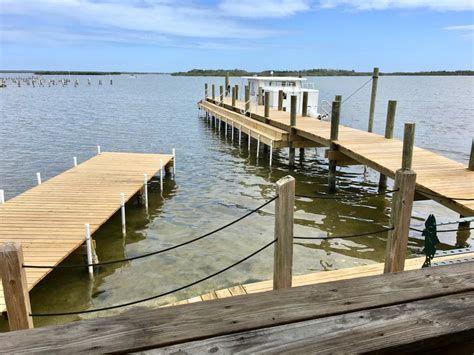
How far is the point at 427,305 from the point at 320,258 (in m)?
7.16

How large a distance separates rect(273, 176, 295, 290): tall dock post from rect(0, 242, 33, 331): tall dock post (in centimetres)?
214

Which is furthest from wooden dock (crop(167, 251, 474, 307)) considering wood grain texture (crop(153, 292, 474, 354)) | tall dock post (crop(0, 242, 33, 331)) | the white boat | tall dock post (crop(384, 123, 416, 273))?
the white boat

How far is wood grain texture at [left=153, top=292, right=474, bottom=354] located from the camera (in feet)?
4.52

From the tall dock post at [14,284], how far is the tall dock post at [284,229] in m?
2.14

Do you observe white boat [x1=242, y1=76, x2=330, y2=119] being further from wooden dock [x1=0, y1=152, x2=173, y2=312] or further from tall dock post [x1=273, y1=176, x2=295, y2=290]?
tall dock post [x1=273, y1=176, x2=295, y2=290]

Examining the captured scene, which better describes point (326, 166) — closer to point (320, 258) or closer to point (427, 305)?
point (320, 258)

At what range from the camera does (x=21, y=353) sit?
1.35 metres

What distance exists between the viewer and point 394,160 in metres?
10.3

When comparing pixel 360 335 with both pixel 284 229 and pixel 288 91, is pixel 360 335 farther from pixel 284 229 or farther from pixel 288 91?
pixel 288 91

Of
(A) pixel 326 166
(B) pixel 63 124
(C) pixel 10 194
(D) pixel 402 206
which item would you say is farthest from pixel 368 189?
(B) pixel 63 124

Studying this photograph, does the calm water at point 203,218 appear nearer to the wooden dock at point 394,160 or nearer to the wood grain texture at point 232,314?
the wooden dock at point 394,160

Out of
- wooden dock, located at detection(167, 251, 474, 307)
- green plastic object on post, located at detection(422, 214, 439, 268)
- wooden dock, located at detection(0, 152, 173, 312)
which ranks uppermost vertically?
green plastic object on post, located at detection(422, 214, 439, 268)

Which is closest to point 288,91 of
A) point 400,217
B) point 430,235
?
point 400,217

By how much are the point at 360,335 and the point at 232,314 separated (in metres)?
0.50
